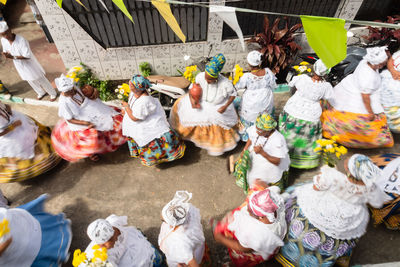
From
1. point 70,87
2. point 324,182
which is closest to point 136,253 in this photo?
point 324,182

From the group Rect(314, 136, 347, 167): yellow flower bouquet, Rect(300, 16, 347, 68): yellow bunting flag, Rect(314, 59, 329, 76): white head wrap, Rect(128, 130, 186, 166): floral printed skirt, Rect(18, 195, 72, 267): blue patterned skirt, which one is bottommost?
Rect(18, 195, 72, 267): blue patterned skirt

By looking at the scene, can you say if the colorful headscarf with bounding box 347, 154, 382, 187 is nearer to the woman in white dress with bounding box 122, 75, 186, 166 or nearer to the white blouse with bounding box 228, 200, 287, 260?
the white blouse with bounding box 228, 200, 287, 260

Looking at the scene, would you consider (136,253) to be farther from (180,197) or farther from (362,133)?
(362,133)

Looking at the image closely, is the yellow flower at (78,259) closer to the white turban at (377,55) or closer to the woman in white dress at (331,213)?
the woman in white dress at (331,213)

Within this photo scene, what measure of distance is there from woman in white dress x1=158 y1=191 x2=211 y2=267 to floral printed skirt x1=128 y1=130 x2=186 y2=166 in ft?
5.01

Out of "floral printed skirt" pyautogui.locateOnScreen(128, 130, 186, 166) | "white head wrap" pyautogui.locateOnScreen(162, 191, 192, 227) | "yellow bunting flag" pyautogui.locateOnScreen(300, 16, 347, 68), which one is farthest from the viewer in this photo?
"floral printed skirt" pyautogui.locateOnScreen(128, 130, 186, 166)

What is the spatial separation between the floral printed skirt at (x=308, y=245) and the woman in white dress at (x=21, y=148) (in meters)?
3.92

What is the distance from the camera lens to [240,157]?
13.4ft

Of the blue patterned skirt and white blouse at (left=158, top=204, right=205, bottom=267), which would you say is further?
the blue patterned skirt

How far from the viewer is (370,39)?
5.60 m

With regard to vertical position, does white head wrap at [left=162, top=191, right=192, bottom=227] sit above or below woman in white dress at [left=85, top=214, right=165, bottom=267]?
above

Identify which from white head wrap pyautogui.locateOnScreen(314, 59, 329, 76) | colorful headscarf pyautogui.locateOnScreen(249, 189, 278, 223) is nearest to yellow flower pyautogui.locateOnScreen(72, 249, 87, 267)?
colorful headscarf pyautogui.locateOnScreen(249, 189, 278, 223)

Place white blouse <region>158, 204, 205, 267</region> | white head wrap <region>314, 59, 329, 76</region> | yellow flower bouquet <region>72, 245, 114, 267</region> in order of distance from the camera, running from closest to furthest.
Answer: yellow flower bouquet <region>72, 245, 114, 267</region> → white blouse <region>158, 204, 205, 267</region> → white head wrap <region>314, 59, 329, 76</region>

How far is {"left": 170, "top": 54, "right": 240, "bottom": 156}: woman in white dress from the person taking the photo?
409 cm
